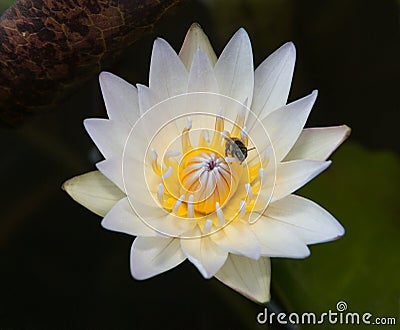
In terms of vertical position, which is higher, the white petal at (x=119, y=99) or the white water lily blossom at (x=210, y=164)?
the white petal at (x=119, y=99)


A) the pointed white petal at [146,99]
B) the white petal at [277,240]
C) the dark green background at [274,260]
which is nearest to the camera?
the white petal at [277,240]

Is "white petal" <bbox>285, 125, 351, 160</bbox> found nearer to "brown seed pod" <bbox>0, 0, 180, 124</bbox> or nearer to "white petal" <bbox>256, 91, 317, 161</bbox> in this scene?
"white petal" <bbox>256, 91, 317, 161</bbox>

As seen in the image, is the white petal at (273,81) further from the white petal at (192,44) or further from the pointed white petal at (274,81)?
the white petal at (192,44)

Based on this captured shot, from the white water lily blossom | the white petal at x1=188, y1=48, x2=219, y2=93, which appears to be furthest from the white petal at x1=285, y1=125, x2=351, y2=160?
the white petal at x1=188, y1=48, x2=219, y2=93

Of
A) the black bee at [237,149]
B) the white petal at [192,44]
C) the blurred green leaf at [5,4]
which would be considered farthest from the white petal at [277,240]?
the blurred green leaf at [5,4]

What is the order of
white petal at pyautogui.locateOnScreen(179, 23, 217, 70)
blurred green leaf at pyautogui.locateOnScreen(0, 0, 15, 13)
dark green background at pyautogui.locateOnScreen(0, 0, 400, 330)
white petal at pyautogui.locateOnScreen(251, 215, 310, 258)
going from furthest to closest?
dark green background at pyautogui.locateOnScreen(0, 0, 400, 330), blurred green leaf at pyautogui.locateOnScreen(0, 0, 15, 13), white petal at pyautogui.locateOnScreen(179, 23, 217, 70), white petal at pyautogui.locateOnScreen(251, 215, 310, 258)

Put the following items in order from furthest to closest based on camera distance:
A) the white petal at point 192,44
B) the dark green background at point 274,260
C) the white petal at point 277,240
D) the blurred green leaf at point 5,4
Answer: the dark green background at point 274,260, the blurred green leaf at point 5,4, the white petal at point 192,44, the white petal at point 277,240

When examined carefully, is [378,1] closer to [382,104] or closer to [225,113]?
[382,104]
